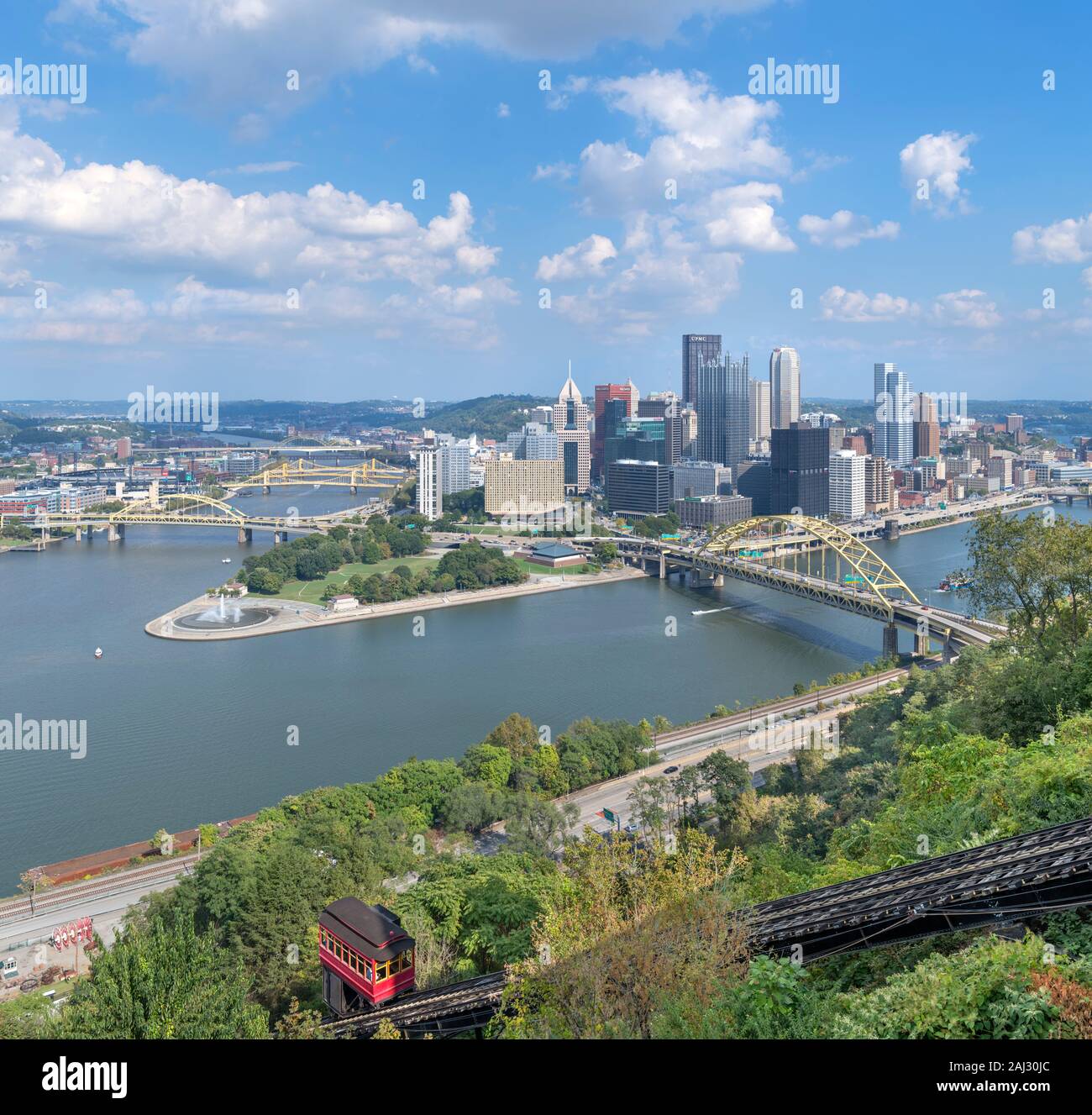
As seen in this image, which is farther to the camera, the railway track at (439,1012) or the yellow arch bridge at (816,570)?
the yellow arch bridge at (816,570)

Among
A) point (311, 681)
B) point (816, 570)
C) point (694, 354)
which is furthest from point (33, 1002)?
point (694, 354)

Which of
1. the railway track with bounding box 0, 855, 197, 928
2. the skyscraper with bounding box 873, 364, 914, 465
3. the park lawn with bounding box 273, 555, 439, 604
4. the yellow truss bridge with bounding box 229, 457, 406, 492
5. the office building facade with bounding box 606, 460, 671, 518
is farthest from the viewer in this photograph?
the skyscraper with bounding box 873, 364, 914, 465

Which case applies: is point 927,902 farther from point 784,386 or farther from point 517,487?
point 784,386

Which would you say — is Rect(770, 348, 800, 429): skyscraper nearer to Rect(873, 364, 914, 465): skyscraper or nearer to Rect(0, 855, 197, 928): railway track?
Rect(873, 364, 914, 465): skyscraper

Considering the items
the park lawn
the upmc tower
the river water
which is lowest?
the river water

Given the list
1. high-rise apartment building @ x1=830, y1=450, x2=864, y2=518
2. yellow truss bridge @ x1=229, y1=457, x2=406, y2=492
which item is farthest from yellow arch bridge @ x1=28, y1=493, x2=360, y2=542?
high-rise apartment building @ x1=830, y1=450, x2=864, y2=518

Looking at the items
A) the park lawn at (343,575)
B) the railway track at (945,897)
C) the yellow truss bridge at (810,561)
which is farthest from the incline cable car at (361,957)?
the park lawn at (343,575)

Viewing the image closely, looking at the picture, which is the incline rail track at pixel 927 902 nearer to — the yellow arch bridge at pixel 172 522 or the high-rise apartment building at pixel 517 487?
the yellow arch bridge at pixel 172 522
